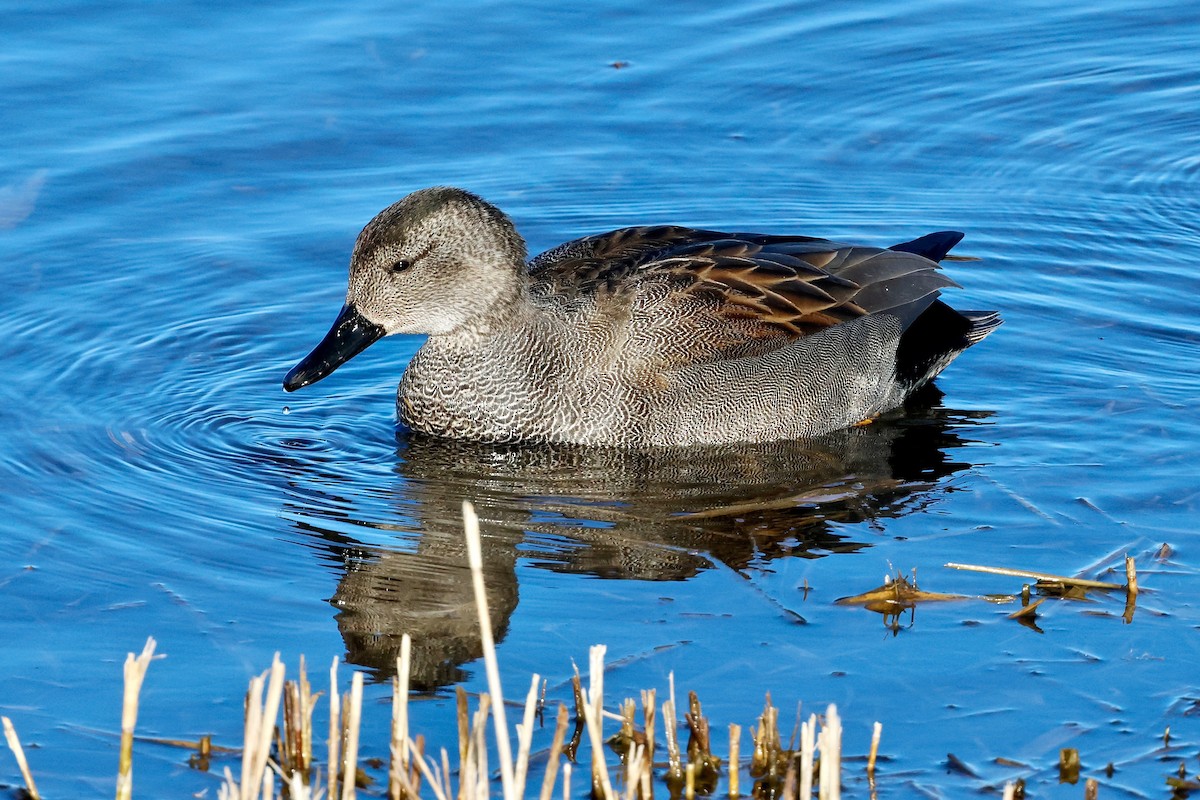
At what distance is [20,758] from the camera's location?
446cm

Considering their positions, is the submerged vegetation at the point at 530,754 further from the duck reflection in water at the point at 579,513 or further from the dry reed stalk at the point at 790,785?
the duck reflection in water at the point at 579,513

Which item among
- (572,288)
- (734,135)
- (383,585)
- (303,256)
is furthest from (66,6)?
(383,585)

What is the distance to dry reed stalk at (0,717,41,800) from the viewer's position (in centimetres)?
438

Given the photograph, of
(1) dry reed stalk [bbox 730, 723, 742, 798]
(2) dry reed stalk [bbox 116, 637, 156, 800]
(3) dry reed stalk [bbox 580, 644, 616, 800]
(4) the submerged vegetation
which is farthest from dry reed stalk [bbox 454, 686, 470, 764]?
(2) dry reed stalk [bbox 116, 637, 156, 800]

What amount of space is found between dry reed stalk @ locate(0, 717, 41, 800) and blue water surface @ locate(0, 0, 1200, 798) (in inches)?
6.8

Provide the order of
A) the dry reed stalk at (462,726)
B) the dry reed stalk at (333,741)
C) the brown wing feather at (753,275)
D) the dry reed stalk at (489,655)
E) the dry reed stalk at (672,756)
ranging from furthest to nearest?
the brown wing feather at (753,275), the dry reed stalk at (672,756), the dry reed stalk at (462,726), the dry reed stalk at (333,741), the dry reed stalk at (489,655)

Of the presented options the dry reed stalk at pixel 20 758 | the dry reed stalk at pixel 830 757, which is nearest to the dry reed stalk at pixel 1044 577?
the dry reed stalk at pixel 830 757

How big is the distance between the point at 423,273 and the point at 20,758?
3919mm

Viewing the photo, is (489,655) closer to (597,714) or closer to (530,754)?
(597,714)

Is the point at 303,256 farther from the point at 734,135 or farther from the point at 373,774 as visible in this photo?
the point at 373,774

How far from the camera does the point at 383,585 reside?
252 inches

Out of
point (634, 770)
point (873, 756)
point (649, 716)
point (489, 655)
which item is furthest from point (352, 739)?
point (873, 756)

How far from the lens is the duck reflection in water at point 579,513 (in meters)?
6.18

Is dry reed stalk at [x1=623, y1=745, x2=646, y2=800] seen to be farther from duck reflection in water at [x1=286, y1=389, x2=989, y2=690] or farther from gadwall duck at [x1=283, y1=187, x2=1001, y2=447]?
gadwall duck at [x1=283, y1=187, x2=1001, y2=447]
